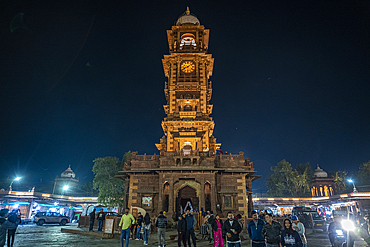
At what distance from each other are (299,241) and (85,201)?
53400 millimetres

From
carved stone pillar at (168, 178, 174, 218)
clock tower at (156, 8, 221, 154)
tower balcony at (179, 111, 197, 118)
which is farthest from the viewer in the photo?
tower balcony at (179, 111, 197, 118)

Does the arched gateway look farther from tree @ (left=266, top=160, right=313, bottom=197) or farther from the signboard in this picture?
tree @ (left=266, top=160, right=313, bottom=197)

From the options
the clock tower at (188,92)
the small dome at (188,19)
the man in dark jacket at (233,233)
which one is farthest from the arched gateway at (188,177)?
the small dome at (188,19)

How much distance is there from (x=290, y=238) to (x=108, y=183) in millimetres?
36490

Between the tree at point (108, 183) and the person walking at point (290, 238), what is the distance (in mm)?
35315

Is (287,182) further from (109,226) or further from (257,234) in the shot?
(257,234)

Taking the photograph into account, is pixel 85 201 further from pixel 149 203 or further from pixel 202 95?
pixel 202 95

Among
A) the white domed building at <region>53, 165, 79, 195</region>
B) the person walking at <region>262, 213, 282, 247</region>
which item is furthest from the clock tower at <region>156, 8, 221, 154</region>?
the white domed building at <region>53, 165, 79, 195</region>

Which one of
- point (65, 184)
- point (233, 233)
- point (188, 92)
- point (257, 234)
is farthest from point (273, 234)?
point (65, 184)

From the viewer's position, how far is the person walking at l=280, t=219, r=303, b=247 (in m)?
7.34

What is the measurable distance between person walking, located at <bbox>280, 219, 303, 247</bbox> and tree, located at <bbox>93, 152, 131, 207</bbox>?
35.3 metres

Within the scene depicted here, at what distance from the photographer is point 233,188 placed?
89.3ft

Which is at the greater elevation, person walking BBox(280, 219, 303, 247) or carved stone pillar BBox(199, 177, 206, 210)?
carved stone pillar BBox(199, 177, 206, 210)

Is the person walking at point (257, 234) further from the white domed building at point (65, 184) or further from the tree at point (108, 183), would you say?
the white domed building at point (65, 184)
